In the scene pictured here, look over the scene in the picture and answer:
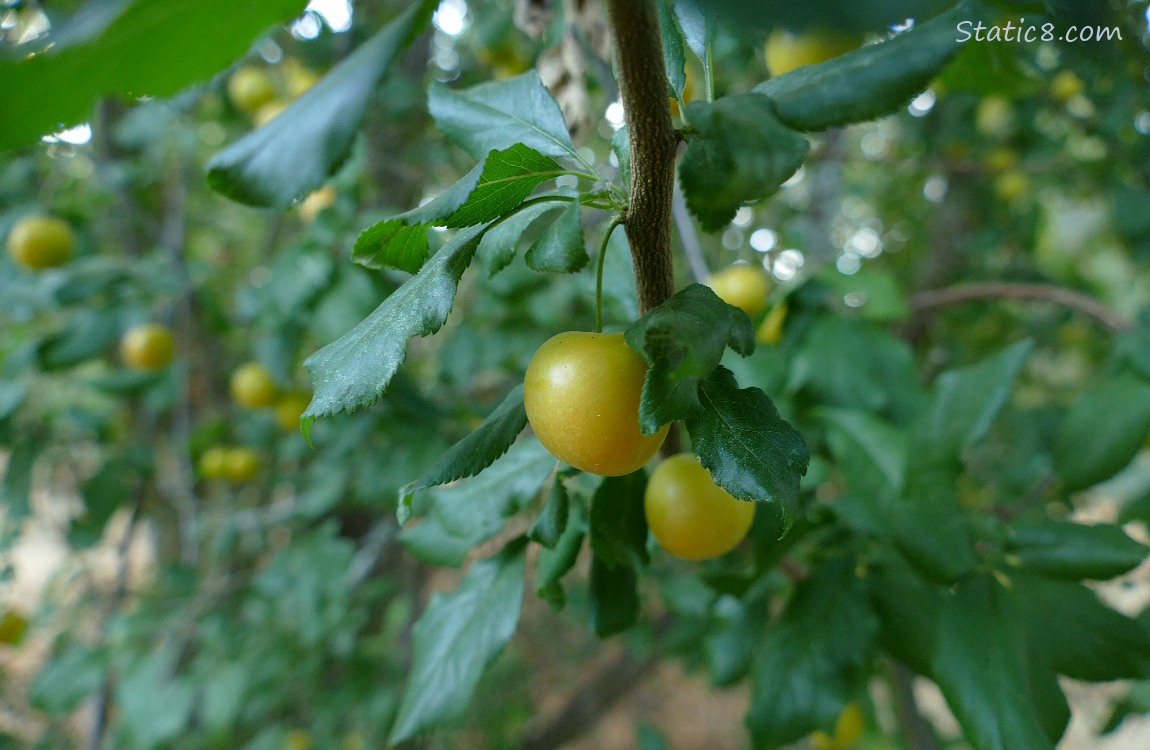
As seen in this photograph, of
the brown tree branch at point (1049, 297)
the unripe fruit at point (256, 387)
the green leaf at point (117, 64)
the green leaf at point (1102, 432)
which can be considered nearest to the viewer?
the green leaf at point (117, 64)

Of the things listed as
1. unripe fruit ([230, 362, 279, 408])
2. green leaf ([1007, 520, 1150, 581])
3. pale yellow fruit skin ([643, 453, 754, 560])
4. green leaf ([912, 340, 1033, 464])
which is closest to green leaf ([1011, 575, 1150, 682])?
green leaf ([1007, 520, 1150, 581])

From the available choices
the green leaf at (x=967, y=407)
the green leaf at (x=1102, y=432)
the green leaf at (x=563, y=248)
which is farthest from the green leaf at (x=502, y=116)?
the green leaf at (x=1102, y=432)

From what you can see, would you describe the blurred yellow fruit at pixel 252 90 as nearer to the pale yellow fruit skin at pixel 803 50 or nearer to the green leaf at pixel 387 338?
the pale yellow fruit skin at pixel 803 50

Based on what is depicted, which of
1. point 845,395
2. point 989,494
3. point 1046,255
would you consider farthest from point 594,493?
point 1046,255

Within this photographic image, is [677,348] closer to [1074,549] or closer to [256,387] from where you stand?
[1074,549]

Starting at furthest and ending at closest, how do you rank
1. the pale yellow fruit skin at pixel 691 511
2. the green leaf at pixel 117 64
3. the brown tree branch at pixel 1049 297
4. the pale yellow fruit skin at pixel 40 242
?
the pale yellow fruit skin at pixel 40 242
the brown tree branch at pixel 1049 297
the pale yellow fruit skin at pixel 691 511
the green leaf at pixel 117 64

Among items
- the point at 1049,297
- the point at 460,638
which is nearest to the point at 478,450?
the point at 460,638

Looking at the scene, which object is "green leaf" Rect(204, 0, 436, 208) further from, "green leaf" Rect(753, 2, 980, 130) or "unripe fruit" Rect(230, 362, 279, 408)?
"unripe fruit" Rect(230, 362, 279, 408)
